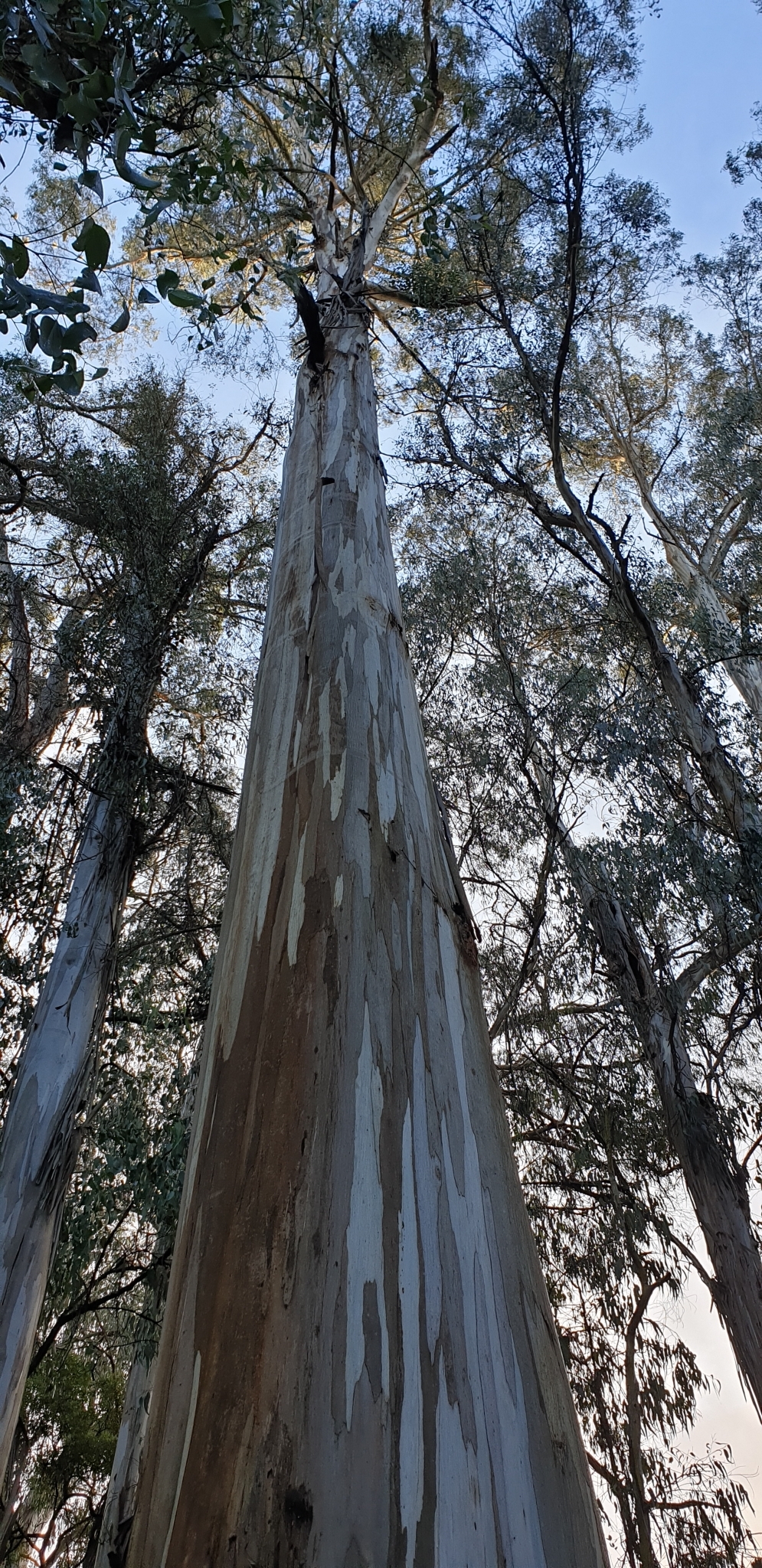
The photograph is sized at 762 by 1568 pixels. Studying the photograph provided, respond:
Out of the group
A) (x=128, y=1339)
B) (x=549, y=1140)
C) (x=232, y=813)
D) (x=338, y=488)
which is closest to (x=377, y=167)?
(x=232, y=813)

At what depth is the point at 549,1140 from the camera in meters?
5.74

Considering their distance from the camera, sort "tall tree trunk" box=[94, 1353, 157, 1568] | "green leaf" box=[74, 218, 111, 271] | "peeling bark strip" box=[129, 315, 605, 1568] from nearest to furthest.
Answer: "peeling bark strip" box=[129, 315, 605, 1568] → "green leaf" box=[74, 218, 111, 271] → "tall tree trunk" box=[94, 1353, 157, 1568]

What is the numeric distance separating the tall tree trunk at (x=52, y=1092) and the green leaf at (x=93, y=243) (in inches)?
129

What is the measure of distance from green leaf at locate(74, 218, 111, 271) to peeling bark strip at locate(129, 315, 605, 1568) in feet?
3.06

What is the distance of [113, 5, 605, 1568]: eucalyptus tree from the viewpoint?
58cm

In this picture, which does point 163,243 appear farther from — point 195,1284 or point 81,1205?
point 195,1284

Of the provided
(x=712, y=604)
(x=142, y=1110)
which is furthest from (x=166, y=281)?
(x=712, y=604)

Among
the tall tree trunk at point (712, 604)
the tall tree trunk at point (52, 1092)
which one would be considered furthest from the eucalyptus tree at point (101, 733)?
the tall tree trunk at point (712, 604)

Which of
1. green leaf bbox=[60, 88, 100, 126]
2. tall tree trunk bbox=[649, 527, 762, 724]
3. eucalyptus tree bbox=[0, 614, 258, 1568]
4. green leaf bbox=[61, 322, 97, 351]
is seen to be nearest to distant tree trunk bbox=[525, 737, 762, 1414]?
eucalyptus tree bbox=[0, 614, 258, 1568]

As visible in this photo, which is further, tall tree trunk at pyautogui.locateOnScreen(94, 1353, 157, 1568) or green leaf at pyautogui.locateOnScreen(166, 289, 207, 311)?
tall tree trunk at pyautogui.locateOnScreen(94, 1353, 157, 1568)

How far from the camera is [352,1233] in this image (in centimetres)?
71

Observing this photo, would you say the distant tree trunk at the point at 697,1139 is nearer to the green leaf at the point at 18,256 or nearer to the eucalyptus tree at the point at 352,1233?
the eucalyptus tree at the point at 352,1233

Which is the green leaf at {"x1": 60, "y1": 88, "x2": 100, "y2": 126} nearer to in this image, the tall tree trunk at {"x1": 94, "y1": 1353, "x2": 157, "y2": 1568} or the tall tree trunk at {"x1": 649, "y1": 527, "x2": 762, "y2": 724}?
the tall tree trunk at {"x1": 94, "y1": 1353, "x2": 157, "y2": 1568}

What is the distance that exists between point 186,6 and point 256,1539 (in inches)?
81.2
